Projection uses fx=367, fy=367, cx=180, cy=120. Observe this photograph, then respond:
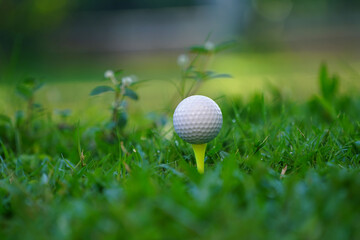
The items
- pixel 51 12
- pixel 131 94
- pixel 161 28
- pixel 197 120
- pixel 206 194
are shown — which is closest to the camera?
pixel 206 194

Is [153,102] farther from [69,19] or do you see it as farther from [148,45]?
[69,19]

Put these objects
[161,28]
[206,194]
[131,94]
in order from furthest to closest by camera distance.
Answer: [161,28], [131,94], [206,194]

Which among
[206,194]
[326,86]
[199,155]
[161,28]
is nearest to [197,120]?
[199,155]

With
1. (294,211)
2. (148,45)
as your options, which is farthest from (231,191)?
(148,45)

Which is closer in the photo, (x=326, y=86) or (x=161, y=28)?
(x=326, y=86)

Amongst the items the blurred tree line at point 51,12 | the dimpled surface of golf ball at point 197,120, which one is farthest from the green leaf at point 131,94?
the blurred tree line at point 51,12

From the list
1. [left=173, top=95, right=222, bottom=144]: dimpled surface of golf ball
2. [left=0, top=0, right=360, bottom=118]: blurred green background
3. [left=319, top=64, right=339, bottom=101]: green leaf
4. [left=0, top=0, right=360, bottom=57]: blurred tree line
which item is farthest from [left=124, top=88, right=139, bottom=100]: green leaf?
[left=0, top=0, right=360, bottom=57]: blurred tree line

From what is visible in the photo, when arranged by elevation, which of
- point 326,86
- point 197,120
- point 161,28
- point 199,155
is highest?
point 197,120

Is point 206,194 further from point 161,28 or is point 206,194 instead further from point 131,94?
point 161,28
